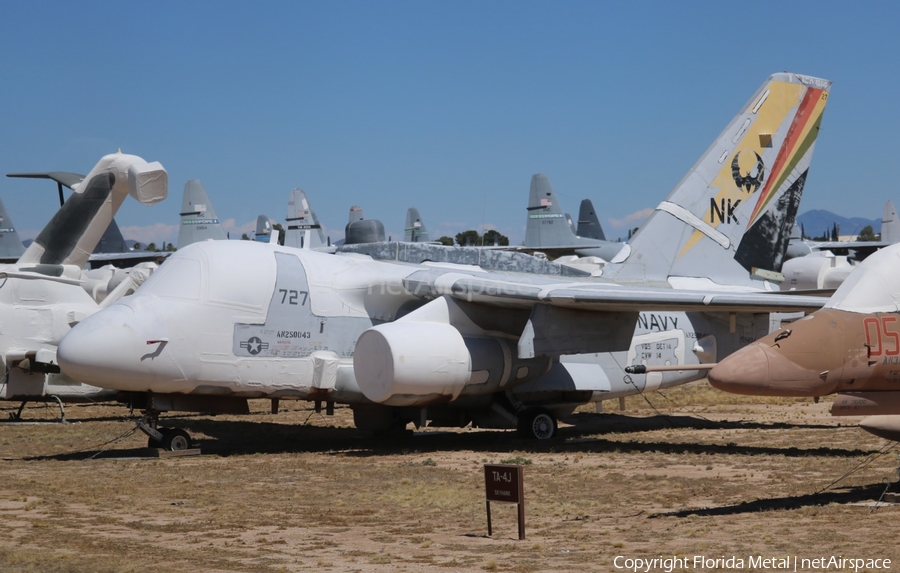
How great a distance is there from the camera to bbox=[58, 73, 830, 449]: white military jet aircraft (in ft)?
47.6

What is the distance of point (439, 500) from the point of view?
1117cm

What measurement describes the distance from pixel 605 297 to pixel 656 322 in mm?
3737

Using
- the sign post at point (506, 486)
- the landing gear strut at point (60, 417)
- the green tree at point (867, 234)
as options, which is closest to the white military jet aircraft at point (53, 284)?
the landing gear strut at point (60, 417)

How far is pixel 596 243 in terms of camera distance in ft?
193

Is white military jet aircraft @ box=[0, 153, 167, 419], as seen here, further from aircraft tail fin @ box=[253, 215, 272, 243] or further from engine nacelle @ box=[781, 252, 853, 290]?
aircraft tail fin @ box=[253, 215, 272, 243]

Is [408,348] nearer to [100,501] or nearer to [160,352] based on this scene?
[160,352]

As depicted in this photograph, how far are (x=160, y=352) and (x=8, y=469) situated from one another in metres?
2.48

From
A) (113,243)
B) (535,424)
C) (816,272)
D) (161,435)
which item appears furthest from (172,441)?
(113,243)

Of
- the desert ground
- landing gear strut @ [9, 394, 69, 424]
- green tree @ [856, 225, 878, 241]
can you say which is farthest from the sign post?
green tree @ [856, 225, 878, 241]

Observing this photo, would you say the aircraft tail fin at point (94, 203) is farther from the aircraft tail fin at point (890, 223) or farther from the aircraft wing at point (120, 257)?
the aircraft tail fin at point (890, 223)

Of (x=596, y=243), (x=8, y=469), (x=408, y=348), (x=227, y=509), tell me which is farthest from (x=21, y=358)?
(x=596, y=243)

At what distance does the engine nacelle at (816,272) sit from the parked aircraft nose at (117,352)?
23.6m

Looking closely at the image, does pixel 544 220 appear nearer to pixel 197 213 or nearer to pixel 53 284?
pixel 197 213

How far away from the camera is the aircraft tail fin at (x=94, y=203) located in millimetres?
19188
